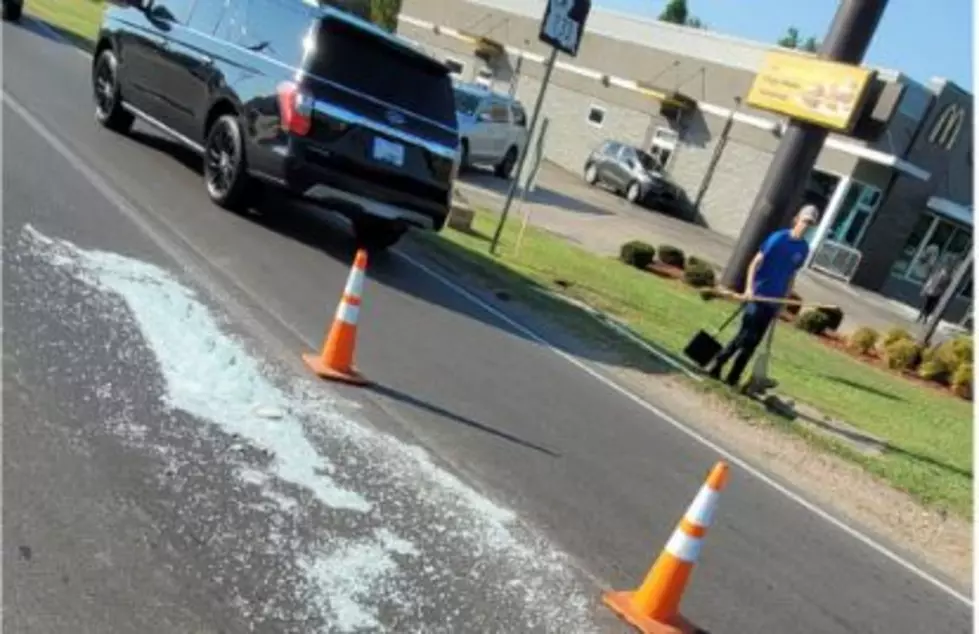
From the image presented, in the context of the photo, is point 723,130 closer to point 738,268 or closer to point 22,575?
point 738,268

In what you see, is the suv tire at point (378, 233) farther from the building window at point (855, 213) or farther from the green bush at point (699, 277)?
the building window at point (855, 213)

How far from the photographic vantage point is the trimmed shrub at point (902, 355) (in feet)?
53.7

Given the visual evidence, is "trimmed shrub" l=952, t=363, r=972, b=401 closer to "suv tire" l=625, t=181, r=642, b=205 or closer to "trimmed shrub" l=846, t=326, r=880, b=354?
"trimmed shrub" l=846, t=326, r=880, b=354

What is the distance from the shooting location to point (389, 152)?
9.44 metres

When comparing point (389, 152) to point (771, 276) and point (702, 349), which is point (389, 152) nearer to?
point (702, 349)

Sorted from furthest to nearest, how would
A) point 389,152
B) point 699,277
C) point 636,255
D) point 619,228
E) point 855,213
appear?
point 855,213 → point 619,228 → point 636,255 → point 699,277 → point 389,152

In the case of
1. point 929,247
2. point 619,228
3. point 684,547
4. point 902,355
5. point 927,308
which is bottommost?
point 619,228

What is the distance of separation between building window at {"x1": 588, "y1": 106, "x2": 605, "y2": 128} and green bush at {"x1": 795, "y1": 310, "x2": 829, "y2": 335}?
2176 cm

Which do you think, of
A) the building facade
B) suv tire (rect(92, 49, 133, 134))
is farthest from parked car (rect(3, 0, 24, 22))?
the building facade

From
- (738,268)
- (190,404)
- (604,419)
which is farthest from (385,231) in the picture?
(738,268)

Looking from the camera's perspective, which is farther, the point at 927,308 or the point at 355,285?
the point at 927,308

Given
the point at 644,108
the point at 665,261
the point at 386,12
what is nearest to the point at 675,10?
the point at 386,12

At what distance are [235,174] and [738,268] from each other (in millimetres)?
10981

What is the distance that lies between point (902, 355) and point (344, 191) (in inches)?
420
